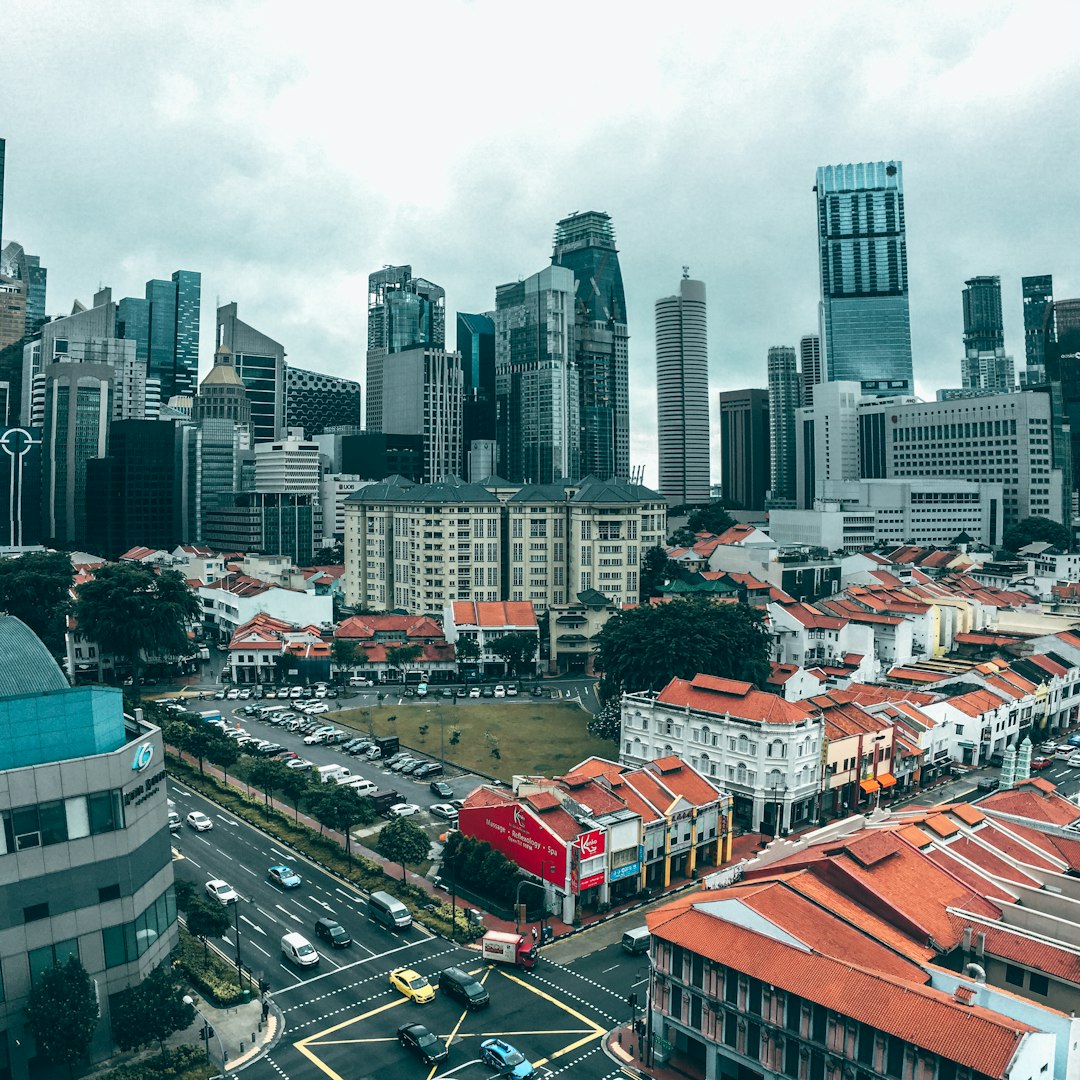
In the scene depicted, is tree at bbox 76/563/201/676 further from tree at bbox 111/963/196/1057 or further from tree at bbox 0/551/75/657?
tree at bbox 111/963/196/1057

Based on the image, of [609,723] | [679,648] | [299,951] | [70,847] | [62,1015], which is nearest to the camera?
[62,1015]

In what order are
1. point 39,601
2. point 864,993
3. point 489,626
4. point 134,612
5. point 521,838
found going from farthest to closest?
1. point 39,601
2. point 489,626
3. point 134,612
4. point 521,838
5. point 864,993

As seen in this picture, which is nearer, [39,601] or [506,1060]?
[506,1060]

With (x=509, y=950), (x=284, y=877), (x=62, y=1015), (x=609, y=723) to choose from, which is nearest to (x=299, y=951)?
(x=284, y=877)

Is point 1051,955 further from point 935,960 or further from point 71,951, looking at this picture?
point 71,951

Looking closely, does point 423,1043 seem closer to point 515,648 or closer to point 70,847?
point 70,847

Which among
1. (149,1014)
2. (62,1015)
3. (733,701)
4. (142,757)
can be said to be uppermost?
(142,757)

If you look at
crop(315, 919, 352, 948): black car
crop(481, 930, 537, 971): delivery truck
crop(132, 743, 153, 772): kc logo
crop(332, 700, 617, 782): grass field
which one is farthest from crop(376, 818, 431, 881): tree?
A: crop(332, 700, 617, 782): grass field
